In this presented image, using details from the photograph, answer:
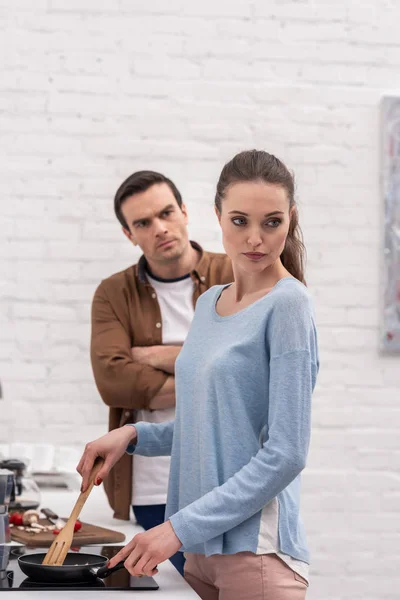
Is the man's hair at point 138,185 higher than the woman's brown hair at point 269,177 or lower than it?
higher

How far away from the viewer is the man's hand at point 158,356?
2541 mm

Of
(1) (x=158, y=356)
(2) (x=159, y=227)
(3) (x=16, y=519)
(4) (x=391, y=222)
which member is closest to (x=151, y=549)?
(3) (x=16, y=519)

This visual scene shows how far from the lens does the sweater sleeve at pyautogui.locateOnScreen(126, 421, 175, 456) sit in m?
1.66

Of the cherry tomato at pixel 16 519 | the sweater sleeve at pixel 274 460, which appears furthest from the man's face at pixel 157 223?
the sweater sleeve at pixel 274 460

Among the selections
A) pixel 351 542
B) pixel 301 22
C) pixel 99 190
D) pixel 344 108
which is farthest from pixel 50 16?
pixel 351 542

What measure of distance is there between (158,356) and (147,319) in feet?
0.39

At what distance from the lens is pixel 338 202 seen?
3730 mm

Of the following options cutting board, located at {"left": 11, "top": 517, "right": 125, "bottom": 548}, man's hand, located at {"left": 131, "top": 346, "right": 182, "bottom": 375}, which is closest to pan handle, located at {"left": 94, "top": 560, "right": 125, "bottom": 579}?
cutting board, located at {"left": 11, "top": 517, "right": 125, "bottom": 548}

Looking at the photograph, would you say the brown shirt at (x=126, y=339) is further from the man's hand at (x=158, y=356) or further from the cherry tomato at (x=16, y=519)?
the cherry tomato at (x=16, y=519)

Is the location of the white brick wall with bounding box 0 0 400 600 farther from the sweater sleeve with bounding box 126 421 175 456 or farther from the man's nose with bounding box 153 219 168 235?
the sweater sleeve with bounding box 126 421 175 456

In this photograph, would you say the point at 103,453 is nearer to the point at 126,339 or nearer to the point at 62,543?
the point at 62,543

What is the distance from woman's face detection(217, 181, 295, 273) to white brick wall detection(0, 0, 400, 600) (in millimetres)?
2181

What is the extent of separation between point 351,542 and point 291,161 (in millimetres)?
1611

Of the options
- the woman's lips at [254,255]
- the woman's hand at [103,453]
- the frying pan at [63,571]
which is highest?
the woman's lips at [254,255]
